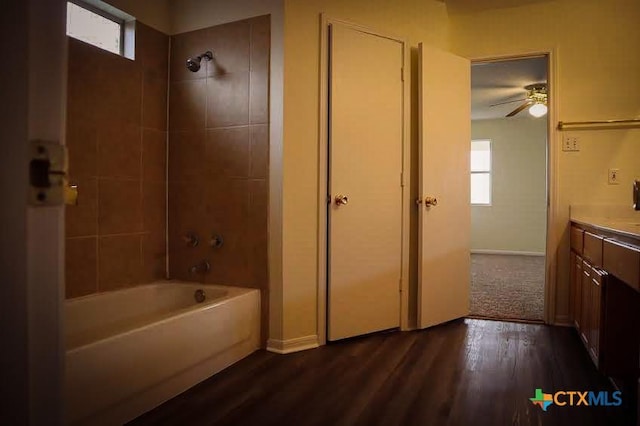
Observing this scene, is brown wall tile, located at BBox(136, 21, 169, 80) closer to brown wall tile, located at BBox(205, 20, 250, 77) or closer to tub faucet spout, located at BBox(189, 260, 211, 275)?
brown wall tile, located at BBox(205, 20, 250, 77)

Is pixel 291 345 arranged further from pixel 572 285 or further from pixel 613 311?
pixel 572 285

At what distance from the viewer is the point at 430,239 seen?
2.87 m

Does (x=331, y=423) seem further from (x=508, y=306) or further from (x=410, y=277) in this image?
(x=508, y=306)

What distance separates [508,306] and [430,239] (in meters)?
1.20

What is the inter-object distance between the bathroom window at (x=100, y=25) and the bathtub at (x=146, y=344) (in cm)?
149

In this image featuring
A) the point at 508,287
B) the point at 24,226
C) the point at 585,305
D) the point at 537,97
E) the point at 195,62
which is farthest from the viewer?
the point at 537,97

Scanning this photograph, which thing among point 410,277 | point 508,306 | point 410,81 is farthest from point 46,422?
point 508,306

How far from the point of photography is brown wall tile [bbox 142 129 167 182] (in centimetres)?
263

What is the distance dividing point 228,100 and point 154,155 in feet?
2.06

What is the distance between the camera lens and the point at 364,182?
8.75ft

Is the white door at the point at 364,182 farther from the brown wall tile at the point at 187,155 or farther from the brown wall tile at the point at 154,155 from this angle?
the brown wall tile at the point at 154,155

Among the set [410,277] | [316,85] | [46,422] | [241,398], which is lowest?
[241,398]

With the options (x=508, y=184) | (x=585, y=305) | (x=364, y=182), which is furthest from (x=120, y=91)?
(x=508, y=184)

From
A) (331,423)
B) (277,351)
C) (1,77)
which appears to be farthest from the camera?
(277,351)
